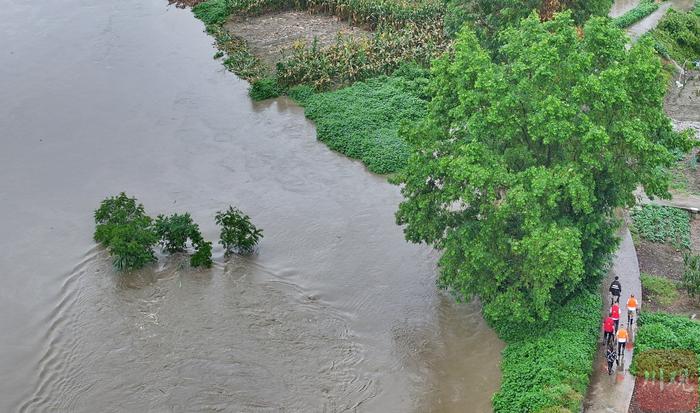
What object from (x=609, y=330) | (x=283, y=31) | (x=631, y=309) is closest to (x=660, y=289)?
(x=631, y=309)

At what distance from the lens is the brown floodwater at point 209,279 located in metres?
22.3

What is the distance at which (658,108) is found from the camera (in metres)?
22.4

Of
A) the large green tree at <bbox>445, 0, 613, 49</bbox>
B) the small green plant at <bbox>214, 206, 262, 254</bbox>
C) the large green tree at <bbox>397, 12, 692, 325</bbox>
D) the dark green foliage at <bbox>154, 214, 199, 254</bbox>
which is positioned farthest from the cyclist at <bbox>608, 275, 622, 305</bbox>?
the dark green foliage at <bbox>154, 214, 199, 254</bbox>

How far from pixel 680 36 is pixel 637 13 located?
3.79m

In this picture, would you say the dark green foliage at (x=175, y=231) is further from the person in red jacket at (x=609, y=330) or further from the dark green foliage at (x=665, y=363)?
the dark green foliage at (x=665, y=363)

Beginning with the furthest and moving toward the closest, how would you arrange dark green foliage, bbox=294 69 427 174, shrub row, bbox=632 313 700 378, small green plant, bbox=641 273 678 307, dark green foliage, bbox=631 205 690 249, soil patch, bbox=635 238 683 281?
dark green foliage, bbox=294 69 427 174 < dark green foliage, bbox=631 205 690 249 < soil patch, bbox=635 238 683 281 < small green plant, bbox=641 273 678 307 < shrub row, bbox=632 313 700 378

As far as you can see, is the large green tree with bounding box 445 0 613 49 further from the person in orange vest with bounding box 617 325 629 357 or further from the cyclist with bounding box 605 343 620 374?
the cyclist with bounding box 605 343 620 374

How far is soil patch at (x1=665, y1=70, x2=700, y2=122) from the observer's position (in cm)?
3622

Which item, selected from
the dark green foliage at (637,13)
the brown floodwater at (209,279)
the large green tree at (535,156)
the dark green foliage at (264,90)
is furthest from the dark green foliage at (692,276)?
the dark green foliage at (637,13)

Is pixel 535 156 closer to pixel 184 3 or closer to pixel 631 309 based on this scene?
pixel 631 309

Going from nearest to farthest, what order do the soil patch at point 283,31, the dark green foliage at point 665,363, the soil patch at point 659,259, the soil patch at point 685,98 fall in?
the dark green foliage at point 665,363 < the soil patch at point 659,259 < the soil patch at point 685,98 < the soil patch at point 283,31

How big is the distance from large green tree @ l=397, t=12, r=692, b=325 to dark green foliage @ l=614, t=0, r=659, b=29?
23.9 metres

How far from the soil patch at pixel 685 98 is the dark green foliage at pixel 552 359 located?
15.8 metres

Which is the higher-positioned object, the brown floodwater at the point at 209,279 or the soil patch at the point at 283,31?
the soil patch at the point at 283,31
